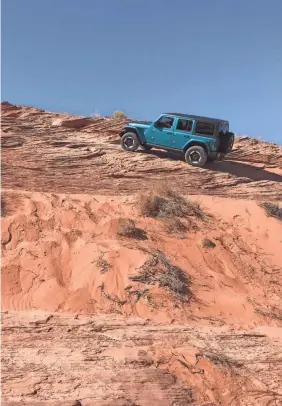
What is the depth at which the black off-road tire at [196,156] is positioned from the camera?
1247 cm

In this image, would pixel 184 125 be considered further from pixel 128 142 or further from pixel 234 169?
pixel 234 169

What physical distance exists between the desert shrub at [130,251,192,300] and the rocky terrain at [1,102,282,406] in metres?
0.03

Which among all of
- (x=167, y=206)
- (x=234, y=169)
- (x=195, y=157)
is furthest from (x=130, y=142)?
(x=167, y=206)

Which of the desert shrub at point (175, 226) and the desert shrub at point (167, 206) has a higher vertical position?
the desert shrub at point (167, 206)

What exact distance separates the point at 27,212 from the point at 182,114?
6.40 meters

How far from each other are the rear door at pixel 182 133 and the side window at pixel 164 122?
254mm

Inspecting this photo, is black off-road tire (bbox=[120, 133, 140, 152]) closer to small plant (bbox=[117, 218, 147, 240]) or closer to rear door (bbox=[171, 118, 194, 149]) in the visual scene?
rear door (bbox=[171, 118, 194, 149])

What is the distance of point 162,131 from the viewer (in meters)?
12.8

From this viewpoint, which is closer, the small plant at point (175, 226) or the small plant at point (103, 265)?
the small plant at point (103, 265)

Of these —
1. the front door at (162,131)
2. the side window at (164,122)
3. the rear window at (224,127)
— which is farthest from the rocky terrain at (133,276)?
the rear window at (224,127)

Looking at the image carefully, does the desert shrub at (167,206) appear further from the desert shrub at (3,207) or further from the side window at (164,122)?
the desert shrub at (3,207)

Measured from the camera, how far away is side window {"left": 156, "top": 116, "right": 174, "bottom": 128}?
12875 mm

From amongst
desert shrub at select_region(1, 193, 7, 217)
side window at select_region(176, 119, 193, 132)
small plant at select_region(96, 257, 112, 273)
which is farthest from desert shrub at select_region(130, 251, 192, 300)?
side window at select_region(176, 119, 193, 132)

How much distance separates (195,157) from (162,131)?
1314 mm
